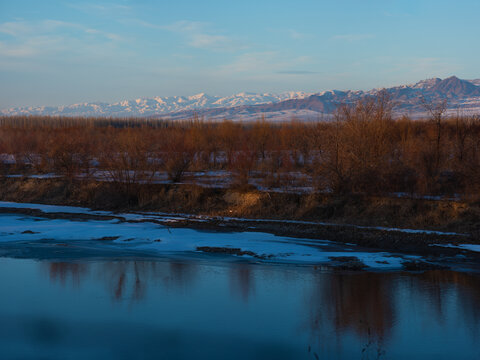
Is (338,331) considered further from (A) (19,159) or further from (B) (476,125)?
(A) (19,159)

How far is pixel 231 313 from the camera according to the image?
9820 mm

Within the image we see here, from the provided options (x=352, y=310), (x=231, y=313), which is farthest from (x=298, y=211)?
(x=231, y=313)

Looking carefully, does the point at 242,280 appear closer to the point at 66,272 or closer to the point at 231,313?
the point at 231,313

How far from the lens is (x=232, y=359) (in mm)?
7777

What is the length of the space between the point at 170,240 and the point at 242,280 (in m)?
4.73

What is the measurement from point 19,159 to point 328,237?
24.3 meters

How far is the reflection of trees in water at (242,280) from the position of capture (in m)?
10.9

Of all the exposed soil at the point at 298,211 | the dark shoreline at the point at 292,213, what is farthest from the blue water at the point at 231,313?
the exposed soil at the point at 298,211

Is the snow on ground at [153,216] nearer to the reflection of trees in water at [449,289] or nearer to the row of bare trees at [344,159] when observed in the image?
the row of bare trees at [344,159]

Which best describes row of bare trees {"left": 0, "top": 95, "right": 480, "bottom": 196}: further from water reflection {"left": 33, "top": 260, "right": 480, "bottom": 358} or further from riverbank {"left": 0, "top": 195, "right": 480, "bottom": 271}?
water reflection {"left": 33, "top": 260, "right": 480, "bottom": 358}

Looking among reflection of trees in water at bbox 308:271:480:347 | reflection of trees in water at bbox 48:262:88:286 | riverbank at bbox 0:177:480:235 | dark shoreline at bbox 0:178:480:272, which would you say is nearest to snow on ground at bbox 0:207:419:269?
dark shoreline at bbox 0:178:480:272

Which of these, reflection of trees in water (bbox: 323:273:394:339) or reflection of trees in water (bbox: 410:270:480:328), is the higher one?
reflection of trees in water (bbox: 323:273:394:339)

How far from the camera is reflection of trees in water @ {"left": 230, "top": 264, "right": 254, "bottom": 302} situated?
10.9 meters

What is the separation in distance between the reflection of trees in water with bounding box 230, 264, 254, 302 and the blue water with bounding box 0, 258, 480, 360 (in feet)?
0.11
